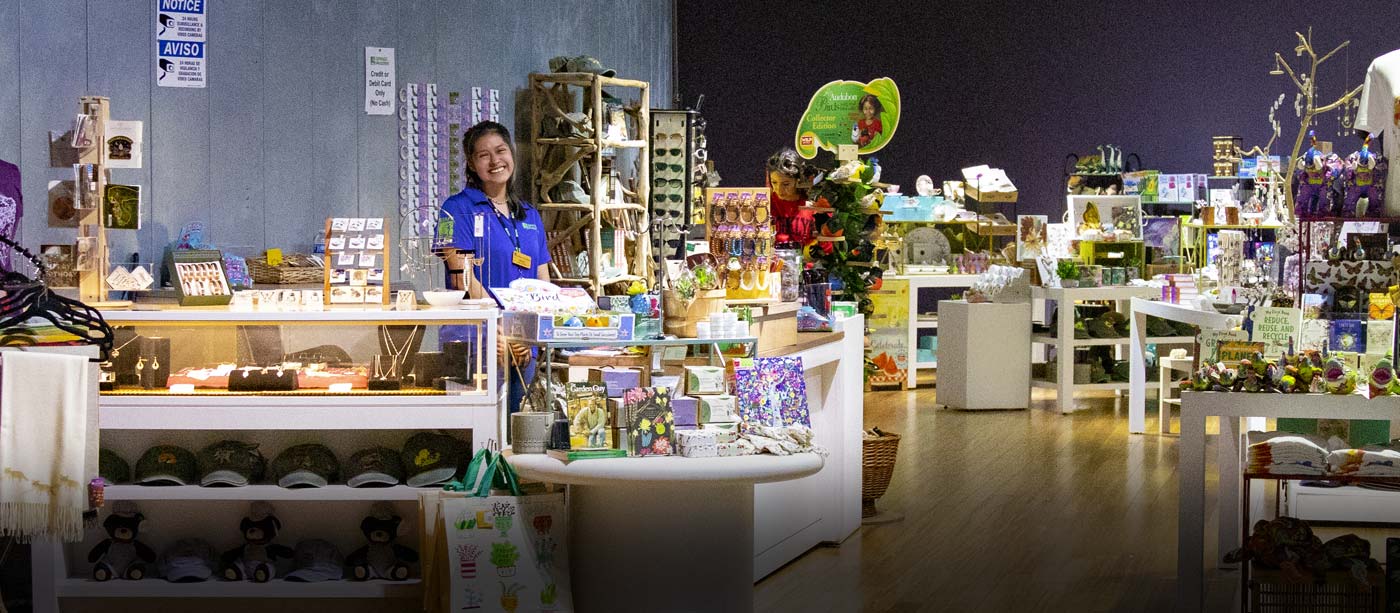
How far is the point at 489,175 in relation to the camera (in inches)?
246

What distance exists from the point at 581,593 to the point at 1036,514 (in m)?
2.67

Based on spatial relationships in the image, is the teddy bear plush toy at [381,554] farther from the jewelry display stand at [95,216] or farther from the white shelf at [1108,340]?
the white shelf at [1108,340]

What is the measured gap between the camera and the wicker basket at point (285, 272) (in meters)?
5.72

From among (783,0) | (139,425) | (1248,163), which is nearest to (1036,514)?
(139,425)

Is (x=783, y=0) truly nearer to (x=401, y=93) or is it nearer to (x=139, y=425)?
(x=401, y=93)

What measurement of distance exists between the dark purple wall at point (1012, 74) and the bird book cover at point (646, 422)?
31.4 ft

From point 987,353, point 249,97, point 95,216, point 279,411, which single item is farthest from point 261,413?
point 987,353

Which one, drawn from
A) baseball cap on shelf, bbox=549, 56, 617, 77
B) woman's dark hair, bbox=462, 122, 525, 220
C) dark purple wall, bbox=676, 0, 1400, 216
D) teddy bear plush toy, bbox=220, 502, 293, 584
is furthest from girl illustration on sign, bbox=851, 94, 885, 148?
teddy bear plush toy, bbox=220, 502, 293, 584

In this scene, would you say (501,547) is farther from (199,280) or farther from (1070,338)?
(1070,338)

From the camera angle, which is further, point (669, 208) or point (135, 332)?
point (669, 208)

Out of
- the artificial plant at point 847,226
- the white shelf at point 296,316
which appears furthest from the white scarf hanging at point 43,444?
the artificial plant at point 847,226

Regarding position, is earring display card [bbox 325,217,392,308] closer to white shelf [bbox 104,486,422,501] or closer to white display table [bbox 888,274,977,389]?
white shelf [bbox 104,486,422,501]

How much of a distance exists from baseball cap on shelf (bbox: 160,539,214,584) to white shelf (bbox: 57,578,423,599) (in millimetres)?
27

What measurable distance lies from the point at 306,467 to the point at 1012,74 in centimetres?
1022
